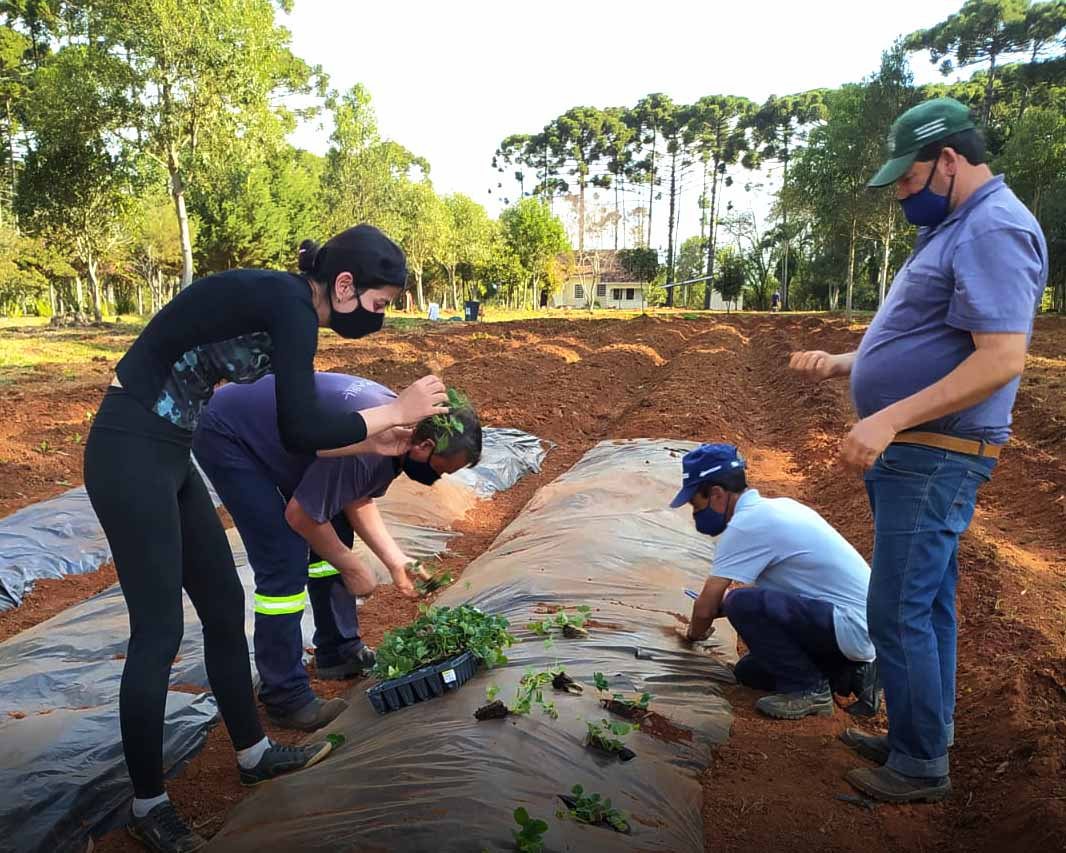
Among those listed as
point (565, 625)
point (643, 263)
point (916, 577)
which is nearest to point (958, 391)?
point (916, 577)

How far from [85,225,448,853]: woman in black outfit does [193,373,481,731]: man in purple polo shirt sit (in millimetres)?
387

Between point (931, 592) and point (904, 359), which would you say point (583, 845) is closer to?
point (931, 592)

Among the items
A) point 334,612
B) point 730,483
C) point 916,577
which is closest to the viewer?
point 916,577

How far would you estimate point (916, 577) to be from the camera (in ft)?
7.42

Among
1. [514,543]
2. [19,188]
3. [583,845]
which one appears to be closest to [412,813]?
[583,845]

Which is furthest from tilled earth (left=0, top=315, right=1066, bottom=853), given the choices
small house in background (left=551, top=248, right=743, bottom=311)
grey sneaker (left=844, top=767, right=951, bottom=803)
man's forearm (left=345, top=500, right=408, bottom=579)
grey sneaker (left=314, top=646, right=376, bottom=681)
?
small house in background (left=551, top=248, right=743, bottom=311)

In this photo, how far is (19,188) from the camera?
965 inches

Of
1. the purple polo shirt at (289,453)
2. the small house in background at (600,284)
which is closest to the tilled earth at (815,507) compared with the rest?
the purple polo shirt at (289,453)

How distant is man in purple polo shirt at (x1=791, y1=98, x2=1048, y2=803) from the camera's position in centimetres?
207

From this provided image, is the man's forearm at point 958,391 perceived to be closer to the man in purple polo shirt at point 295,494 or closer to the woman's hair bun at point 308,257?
the man in purple polo shirt at point 295,494

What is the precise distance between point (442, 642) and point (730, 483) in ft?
4.35

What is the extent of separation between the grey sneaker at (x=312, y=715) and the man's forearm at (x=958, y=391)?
7.61 feet

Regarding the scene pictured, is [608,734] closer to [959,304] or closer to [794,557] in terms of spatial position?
[794,557]

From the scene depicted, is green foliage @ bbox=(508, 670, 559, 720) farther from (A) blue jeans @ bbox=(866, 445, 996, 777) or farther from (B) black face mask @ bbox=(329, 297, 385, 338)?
(B) black face mask @ bbox=(329, 297, 385, 338)
